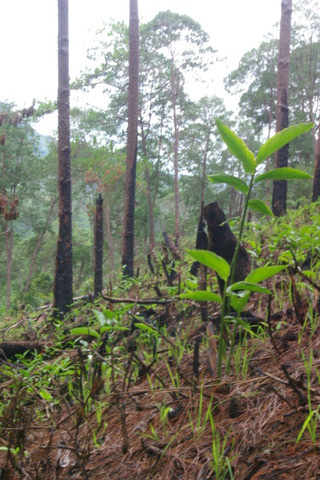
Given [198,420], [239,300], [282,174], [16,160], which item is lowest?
[198,420]

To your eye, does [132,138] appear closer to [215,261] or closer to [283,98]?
[283,98]

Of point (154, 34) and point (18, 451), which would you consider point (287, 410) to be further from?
point (154, 34)

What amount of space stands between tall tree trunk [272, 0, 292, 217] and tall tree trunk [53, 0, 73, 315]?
3.88m

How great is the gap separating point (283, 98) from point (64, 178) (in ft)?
15.5

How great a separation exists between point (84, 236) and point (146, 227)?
6.78 m

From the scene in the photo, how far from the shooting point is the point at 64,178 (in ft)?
26.3

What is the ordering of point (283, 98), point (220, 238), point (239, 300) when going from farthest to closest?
point (283, 98), point (220, 238), point (239, 300)

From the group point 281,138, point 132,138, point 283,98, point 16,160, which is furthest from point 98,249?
point 16,160

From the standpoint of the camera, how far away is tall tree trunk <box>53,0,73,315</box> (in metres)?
7.68

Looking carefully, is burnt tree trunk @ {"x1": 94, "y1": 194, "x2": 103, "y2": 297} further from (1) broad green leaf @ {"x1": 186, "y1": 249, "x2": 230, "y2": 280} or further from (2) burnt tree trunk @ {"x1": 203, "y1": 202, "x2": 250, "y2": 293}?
(1) broad green leaf @ {"x1": 186, "y1": 249, "x2": 230, "y2": 280}

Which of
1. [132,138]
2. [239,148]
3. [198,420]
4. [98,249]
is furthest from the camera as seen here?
[132,138]

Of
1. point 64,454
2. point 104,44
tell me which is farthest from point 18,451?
point 104,44

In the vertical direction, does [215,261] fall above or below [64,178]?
below

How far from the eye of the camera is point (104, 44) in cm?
2323
